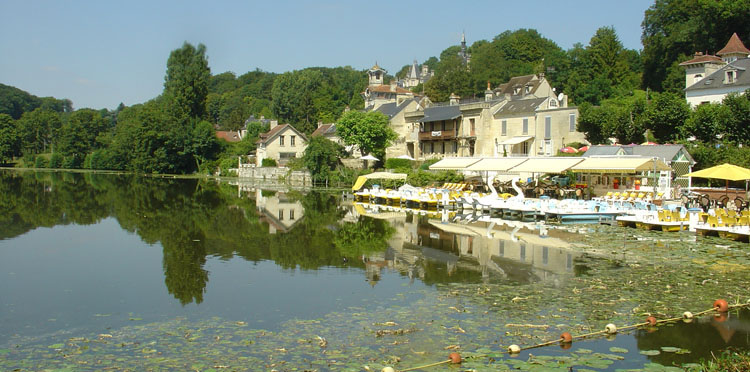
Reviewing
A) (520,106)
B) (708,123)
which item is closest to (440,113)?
(520,106)

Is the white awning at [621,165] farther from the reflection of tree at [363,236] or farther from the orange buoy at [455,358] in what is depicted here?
the orange buoy at [455,358]

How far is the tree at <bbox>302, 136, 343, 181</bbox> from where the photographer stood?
53094 millimetres

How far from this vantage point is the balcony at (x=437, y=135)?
178 ft

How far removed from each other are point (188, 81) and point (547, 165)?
53682 mm

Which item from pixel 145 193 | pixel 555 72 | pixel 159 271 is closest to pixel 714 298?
pixel 159 271

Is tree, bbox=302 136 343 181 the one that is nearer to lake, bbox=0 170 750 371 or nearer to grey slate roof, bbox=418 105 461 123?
grey slate roof, bbox=418 105 461 123

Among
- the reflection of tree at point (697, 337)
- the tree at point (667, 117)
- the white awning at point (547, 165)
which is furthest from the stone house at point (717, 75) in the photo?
the reflection of tree at point (697, 337)

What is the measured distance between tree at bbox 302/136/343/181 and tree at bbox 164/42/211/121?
27430mm

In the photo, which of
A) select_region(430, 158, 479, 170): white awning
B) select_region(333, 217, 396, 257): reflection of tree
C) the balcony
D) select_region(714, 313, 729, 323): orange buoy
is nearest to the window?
select_region(430, 158, 479, 170): white awning

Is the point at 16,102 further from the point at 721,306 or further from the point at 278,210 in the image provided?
the point at 721,306

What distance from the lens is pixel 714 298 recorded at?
42.2ft

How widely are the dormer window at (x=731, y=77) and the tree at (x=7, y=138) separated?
99.2 m

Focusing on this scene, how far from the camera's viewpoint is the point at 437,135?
183 ft

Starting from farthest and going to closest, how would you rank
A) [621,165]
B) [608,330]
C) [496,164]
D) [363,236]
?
[496,164] < [621,165] < [363,236] < [608,330]
